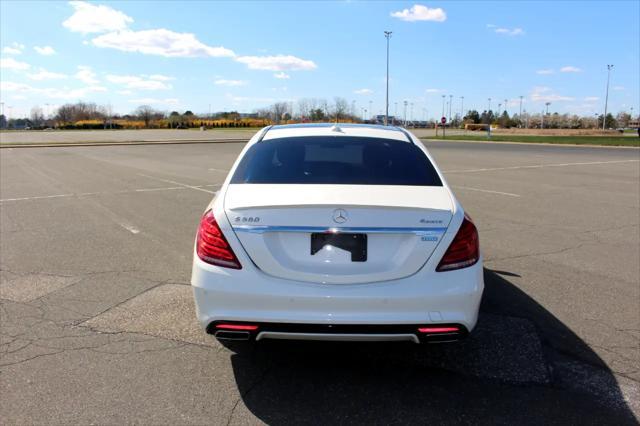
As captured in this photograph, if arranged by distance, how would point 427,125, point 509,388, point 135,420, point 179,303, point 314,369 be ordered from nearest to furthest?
point 135,420, point 509,388, point 314,369, point 179,303, point 427,125

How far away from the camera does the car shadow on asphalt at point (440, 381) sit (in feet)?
9.89

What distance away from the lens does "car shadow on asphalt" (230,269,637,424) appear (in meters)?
3.02

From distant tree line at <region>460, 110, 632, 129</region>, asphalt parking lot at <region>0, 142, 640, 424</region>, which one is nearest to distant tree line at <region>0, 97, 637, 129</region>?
distant tree line at <region>460, 110, 632, 129</region>

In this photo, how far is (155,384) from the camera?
334 cm

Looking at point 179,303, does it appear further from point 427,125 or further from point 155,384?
point 427,125

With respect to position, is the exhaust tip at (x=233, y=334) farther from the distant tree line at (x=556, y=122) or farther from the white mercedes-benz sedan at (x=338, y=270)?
the distant tree line at (x=556, y=122)

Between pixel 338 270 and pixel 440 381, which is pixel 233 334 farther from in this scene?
pixel 440 381

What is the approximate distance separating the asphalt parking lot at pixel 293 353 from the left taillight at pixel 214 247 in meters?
0.83

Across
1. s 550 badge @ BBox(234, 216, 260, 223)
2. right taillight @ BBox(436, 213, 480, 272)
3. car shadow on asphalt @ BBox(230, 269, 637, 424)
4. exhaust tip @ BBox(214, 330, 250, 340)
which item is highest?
s 550 badge @ BBox(234, 216, 260, 223)

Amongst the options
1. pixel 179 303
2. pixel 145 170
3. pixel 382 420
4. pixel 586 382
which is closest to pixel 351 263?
pixel 382 420

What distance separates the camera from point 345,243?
10.0 feet

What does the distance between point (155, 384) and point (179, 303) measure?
1.48m

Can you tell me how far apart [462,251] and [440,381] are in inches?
35.5

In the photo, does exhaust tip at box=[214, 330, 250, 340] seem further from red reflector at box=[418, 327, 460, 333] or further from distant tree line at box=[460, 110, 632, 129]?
distant tree line at box=[460, 110, 632, 129]
